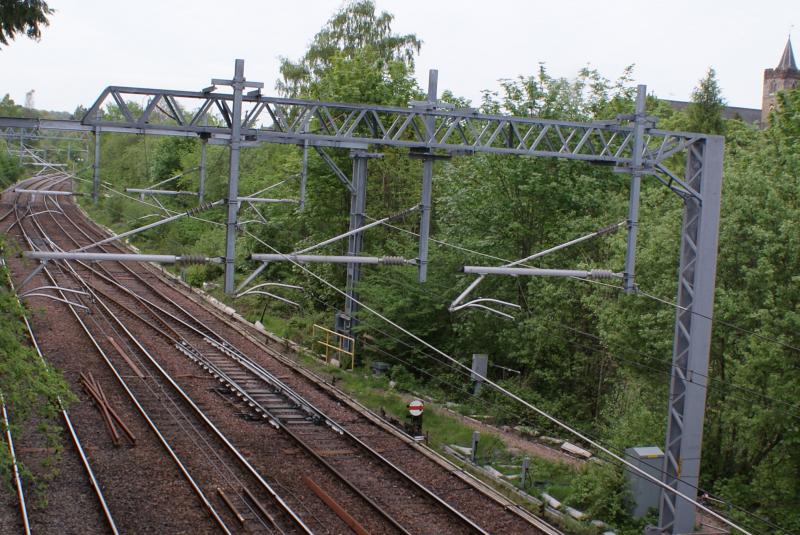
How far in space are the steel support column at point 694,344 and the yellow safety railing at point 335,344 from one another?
10243 mm

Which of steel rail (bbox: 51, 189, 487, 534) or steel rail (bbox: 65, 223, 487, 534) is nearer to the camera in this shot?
steel rail (bbox: 51, 189, 487, 534)

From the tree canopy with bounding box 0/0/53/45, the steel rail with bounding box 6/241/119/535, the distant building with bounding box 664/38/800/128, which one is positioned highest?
the distant building with bounding box 664/38/800/128

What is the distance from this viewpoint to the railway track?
13.3 m

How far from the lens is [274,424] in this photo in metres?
17.6

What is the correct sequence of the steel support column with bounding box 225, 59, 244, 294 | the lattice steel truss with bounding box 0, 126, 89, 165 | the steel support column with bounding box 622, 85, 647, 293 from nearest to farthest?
the steel support column with bounding box 225, 59, 244, 294 < the steel support column with bounding box 622, 85, 647, 293 < the lattice steel truss with bounding box 0, 126, 89, 165

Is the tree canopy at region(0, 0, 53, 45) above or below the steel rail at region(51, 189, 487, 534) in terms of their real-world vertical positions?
above

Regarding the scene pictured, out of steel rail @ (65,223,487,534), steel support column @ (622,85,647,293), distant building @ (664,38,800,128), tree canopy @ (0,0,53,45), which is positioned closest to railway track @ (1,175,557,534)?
steel rail @ (65,223,487,534)

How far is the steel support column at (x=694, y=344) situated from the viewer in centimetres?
1334

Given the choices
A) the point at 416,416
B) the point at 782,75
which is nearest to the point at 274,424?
the point at 416,416

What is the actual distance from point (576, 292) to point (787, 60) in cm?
7012

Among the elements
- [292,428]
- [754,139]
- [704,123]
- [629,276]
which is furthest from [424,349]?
[704,123]

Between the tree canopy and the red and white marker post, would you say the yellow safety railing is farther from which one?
the tree canopy

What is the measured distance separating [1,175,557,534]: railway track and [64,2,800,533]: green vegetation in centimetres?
176

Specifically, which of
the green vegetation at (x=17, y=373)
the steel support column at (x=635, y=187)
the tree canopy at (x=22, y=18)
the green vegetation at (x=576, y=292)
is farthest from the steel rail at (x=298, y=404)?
the tree canopy at (x=22, y=18)
